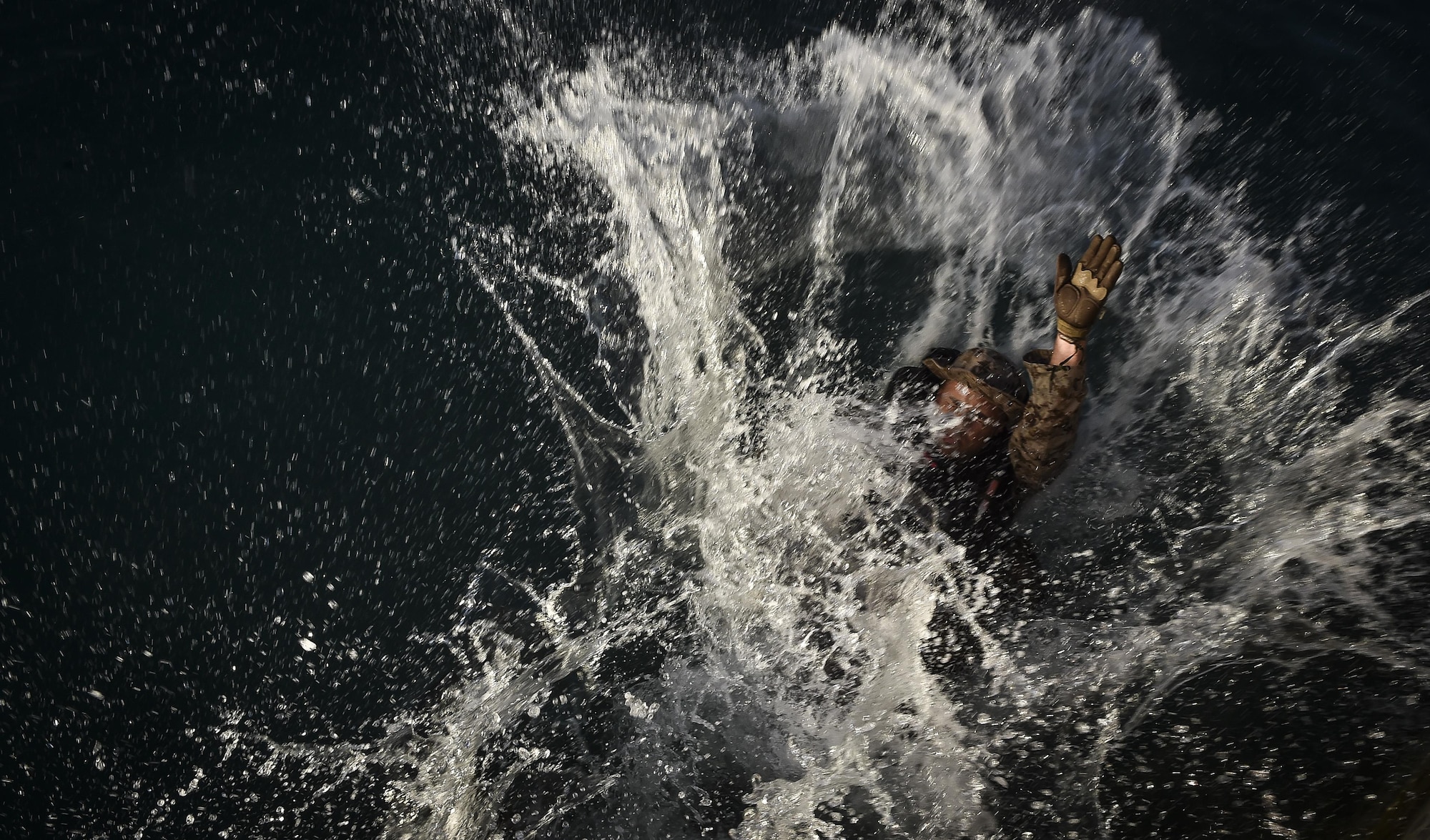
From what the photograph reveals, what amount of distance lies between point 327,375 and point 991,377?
116 inches

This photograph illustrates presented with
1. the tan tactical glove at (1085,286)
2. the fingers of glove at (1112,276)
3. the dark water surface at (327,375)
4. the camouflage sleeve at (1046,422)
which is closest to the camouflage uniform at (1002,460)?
the camouflage sleeve at (1046,422)

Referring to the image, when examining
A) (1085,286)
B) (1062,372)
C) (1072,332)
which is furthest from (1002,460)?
(1085,286)

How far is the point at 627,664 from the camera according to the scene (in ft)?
10.6

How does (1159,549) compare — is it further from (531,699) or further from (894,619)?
(531,699)

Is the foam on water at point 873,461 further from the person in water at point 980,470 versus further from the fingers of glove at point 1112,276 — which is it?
the fingers of glove at point 1112,276

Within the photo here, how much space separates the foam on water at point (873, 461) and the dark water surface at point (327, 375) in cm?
11

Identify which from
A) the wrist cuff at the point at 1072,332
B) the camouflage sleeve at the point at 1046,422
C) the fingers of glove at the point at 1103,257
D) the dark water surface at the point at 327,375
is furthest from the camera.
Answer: the dark water surface at the point at 327,375

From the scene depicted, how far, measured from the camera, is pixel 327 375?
383 centimetres

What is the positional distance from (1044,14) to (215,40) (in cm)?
430

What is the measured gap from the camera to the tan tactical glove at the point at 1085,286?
8.20 ft

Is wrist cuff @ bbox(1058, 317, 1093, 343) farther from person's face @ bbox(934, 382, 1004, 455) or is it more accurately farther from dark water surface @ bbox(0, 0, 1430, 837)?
dark water surface @ bbox(0, 0, 1430, 837)

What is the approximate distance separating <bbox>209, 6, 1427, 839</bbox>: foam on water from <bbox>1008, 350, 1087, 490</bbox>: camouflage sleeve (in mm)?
456

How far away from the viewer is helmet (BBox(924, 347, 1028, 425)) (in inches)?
119

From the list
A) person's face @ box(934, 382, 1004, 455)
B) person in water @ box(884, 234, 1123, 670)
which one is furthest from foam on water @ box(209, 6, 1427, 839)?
person's face @ box(934, 382, 1004, 455)
